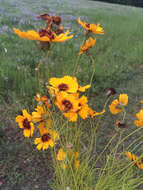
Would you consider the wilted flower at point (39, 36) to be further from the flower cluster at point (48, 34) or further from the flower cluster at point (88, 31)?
the flower cluster at point (88, 31)

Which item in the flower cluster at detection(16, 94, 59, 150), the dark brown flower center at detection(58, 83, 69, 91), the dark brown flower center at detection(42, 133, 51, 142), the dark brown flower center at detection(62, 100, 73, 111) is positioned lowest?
the dark brown flower center at detection(42, 133, 51, 142)

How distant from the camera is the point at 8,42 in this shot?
321 centimetres

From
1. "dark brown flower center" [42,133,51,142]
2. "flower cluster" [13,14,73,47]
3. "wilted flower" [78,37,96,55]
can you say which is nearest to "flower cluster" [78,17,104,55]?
"wilted flower" [78,37,96,55]

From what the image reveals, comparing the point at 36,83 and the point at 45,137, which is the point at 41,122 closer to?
the point at 45,137

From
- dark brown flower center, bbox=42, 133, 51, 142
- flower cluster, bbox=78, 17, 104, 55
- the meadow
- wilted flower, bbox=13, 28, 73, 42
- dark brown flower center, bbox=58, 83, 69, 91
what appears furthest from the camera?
the meadow

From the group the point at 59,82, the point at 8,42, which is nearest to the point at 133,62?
the point at 8,42

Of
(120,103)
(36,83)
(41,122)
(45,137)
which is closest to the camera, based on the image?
(120,103)

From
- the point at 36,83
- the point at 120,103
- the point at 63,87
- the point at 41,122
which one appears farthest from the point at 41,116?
the point at 36,83

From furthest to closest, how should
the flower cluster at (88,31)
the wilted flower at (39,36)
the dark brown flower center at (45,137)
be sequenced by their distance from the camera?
the dark brown flower center at (45,137) → the flower cluster at (88,31) → the wilted flower at (39,36)

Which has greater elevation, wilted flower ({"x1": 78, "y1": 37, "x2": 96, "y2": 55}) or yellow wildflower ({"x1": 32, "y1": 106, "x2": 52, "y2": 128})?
wilted flower ({"x1": 78, "y1": 37, "x2": 96, "y2": 55})

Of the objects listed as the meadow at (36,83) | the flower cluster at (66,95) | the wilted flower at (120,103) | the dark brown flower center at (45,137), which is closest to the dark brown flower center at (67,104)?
the flower cluster at (66,95)

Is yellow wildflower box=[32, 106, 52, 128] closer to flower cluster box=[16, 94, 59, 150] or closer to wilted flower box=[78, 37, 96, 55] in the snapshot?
flower cluster box=[16, 94, 59, 150]

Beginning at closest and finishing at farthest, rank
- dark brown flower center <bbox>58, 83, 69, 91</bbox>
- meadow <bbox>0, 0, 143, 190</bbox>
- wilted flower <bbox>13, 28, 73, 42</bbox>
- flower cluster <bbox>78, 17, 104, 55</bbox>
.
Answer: wilted flower <bbox>13, 28, 73, 42</bbox> < dark brown flower center <bbox>58, 83, 69, 91</bbox> < flower cluster <bbox>78, 17, 104, 55</bbox> < meadow <bbox>0, 0, 143, 190</bbox>

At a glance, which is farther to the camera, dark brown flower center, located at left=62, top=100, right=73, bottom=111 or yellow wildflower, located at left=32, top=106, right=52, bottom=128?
yellow wildflower, located at left=32, top=106, right=52, bottom=128
